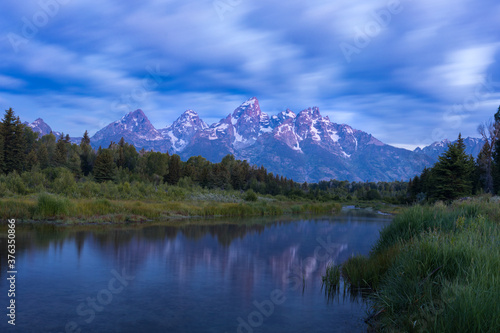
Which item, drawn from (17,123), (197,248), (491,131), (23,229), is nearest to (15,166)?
(17,123)

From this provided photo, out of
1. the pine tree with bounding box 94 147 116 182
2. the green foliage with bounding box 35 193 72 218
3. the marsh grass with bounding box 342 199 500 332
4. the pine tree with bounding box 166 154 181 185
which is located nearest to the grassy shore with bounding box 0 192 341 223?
the green foliage with bounding box 35 193 72 218

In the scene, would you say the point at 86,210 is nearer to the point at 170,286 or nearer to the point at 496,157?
the point at 170,286

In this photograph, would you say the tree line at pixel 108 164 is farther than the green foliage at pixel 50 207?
Yes

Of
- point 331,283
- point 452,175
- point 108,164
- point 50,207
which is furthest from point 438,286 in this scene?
point 108,164

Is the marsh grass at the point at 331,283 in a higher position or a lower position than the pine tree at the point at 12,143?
lower

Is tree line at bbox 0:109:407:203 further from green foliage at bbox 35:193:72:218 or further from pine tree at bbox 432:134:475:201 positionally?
pine tree at bbox 432:134:475:201

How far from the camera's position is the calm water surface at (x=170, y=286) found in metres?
9.19

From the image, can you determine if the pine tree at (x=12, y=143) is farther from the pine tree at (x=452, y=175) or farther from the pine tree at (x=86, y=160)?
the pine tree at (x=452, y=175)

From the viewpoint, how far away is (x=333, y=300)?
11.4 m

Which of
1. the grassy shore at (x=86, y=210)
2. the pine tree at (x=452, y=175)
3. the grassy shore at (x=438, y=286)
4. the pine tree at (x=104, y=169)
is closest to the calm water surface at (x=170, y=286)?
the grassy shore at (x=438, y=286)

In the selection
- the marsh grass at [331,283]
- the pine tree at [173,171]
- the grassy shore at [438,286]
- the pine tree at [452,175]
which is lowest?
the marsh grass at [331,283]

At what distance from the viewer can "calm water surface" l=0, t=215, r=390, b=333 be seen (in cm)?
919

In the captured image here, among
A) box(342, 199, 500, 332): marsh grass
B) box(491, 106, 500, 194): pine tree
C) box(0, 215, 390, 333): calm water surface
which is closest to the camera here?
box(342, 199, 500, 332): marsh grass

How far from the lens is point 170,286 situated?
1238 centimetres
